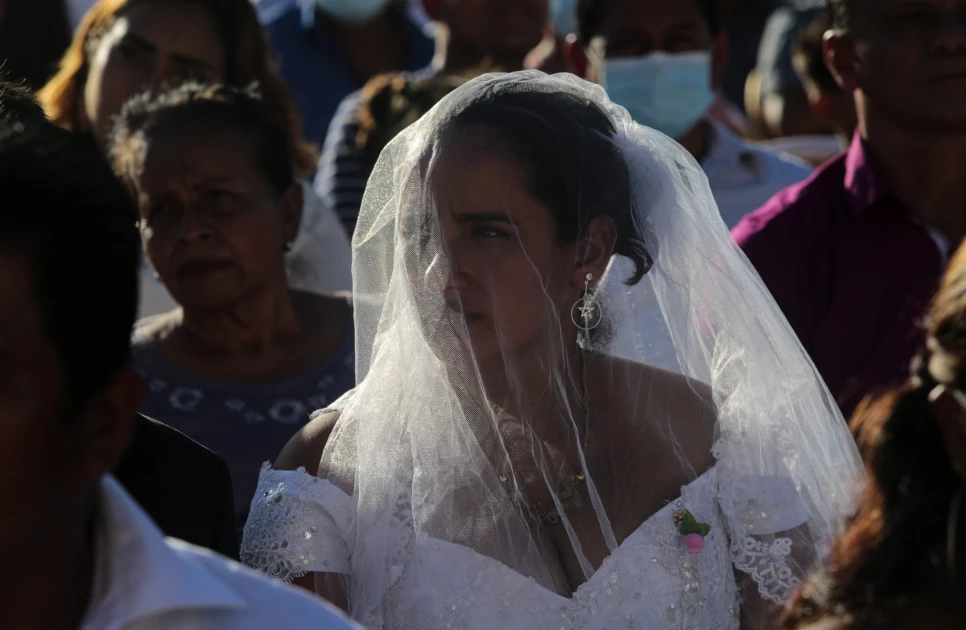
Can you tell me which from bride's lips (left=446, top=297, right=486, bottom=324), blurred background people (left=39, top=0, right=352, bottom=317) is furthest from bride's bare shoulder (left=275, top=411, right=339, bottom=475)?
blurred background people (left=39, top=0, right=352, bottom=317)

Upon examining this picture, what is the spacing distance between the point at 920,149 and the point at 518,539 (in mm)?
1922

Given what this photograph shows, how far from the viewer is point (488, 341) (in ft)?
9.81

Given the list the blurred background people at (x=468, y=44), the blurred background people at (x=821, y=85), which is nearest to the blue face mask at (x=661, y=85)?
the blurred background people at (x=821, y=85)

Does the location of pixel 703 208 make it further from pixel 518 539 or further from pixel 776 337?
pixel 518 539

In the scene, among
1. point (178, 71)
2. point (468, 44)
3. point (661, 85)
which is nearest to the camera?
point (178, 71)

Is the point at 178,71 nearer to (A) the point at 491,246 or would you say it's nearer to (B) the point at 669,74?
(B) the point at 669,74

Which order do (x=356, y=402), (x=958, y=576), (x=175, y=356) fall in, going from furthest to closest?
(x=175, y=356) < (x=356, y=402) < (x=958, y=576)

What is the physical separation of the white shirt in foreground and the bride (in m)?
1.07

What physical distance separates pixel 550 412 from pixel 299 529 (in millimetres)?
554

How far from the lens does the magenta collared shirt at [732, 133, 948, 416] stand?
3941 millimetres

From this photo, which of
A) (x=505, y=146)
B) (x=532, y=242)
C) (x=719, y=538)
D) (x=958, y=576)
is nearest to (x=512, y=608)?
(x=719, y=538)

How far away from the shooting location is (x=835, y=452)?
3.13m

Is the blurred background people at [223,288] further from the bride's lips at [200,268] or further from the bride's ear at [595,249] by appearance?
the bride's ear at [595,249]

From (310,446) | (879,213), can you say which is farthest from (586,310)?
(879,213)
